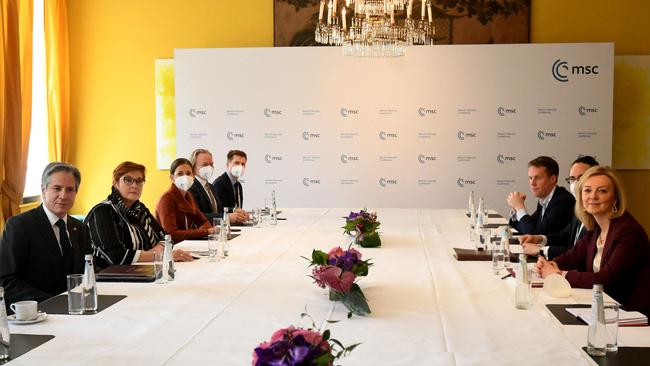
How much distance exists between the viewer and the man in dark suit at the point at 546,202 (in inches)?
229

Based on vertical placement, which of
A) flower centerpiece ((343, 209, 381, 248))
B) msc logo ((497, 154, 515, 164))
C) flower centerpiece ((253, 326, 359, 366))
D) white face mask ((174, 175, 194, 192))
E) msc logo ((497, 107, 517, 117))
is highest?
msc logo ((497, 107, 517, 117))

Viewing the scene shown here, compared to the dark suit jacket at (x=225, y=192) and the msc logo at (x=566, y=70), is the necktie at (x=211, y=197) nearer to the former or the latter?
the dark suit jacket at (x=225, y=192)

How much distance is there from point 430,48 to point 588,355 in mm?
6859

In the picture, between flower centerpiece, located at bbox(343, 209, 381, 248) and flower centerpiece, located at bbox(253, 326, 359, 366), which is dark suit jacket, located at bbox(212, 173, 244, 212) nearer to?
flower centerpiece, located at bbox(343, 209, 381, 248)

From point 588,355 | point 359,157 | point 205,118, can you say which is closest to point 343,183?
point 359,157

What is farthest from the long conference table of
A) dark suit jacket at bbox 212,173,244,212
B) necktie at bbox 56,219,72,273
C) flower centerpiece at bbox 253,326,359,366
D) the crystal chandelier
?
dark suit jacket at bbox 212,173,244,212

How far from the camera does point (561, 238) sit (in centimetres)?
562

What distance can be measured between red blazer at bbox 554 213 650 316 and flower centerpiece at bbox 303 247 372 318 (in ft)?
3.68

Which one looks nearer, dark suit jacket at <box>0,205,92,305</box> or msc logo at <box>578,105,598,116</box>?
dark suit jacket at <box>0,205,92,305</box>

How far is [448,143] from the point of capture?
9008mm

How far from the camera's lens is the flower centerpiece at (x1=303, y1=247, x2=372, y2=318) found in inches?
114

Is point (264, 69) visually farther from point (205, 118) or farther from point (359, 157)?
point (359, 157)

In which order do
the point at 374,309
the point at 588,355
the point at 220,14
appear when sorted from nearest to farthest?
the point at 588,355
the point at 374,309
the point at 220,14

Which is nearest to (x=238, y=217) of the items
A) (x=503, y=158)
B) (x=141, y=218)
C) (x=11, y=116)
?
(x=141, y=218)
